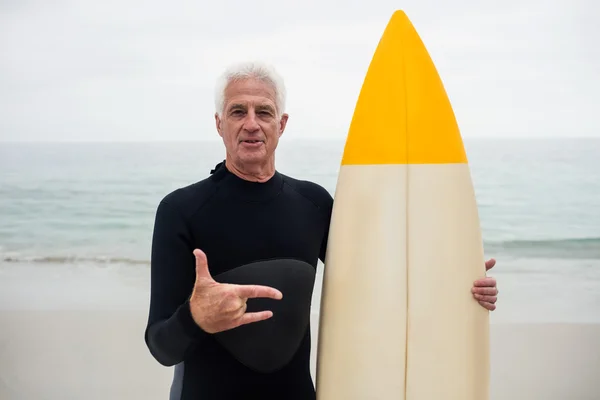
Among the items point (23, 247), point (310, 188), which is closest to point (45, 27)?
point (23, 247)

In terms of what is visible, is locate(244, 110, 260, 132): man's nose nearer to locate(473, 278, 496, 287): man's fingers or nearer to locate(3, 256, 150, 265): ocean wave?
locate(473, 278, 496, 287): man's fingers

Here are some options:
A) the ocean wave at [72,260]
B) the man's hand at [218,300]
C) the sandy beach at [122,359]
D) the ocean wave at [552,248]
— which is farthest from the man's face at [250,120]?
the ocean wave at [552,248]

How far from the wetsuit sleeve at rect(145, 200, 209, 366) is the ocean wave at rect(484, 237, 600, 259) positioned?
17.0 feet

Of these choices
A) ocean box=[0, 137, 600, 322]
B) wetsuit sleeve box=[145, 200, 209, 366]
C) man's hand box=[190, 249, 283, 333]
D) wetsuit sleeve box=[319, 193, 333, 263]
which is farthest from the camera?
ocean box=[0, 137, 600, 322]

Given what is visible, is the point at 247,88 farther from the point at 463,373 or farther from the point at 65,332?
the point at 65,332

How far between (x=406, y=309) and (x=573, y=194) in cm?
591

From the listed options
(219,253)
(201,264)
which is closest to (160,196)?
(219,253)

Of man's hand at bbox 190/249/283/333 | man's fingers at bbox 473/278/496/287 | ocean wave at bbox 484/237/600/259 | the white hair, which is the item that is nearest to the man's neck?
the white hair

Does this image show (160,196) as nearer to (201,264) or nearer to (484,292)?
(484,292)

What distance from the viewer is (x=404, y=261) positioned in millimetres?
1282

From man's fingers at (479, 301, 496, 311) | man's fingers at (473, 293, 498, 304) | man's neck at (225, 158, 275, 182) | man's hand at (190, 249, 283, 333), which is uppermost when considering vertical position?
man's neck at (225, 158, 275, 182)

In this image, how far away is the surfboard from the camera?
→ 127 centimetres

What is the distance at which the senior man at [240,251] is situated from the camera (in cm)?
114

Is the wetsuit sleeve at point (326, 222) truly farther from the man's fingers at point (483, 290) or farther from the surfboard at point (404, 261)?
the man's fingers at point (483, 290)
